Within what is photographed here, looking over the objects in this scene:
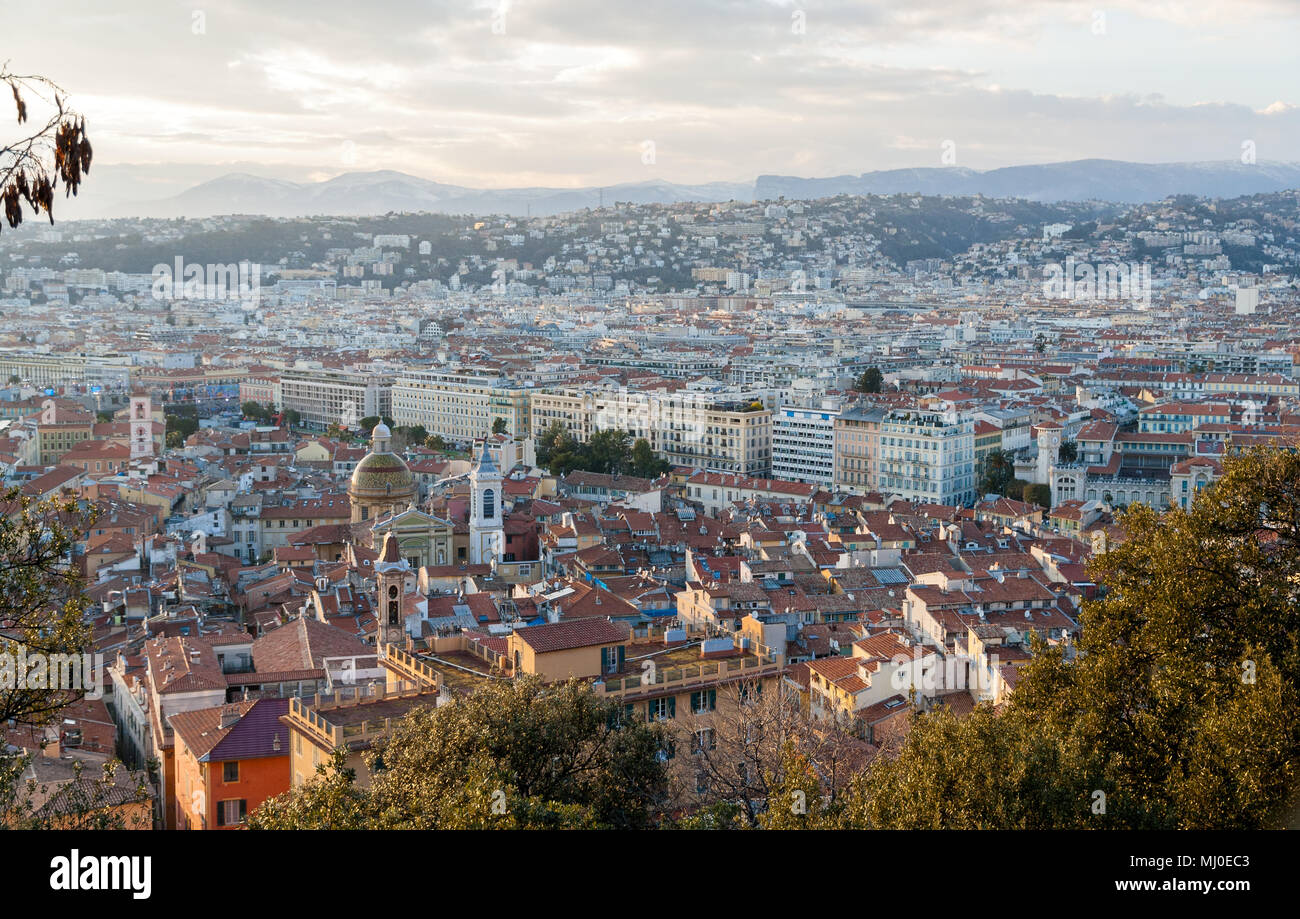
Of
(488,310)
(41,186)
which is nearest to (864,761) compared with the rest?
(41,186)

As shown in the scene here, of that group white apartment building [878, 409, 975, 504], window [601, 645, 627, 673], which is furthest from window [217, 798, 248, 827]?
white apartment building [878, 409, 975, 504]

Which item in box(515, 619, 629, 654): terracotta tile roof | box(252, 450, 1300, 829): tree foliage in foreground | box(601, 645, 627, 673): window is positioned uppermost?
box(252, 450, 1300, 829): tree foliage in foreground

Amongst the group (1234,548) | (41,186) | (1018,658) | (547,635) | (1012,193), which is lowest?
(1018,658)

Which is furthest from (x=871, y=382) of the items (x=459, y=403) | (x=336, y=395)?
(x=336, y=395)

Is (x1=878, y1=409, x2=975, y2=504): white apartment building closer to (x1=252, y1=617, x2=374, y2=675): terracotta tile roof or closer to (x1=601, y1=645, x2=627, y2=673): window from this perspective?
(x1=252, y1=617, x2=374, y2=675): terracotta tile roof

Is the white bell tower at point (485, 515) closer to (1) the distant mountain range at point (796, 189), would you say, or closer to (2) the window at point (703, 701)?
(2) the window at point (703, 701)
